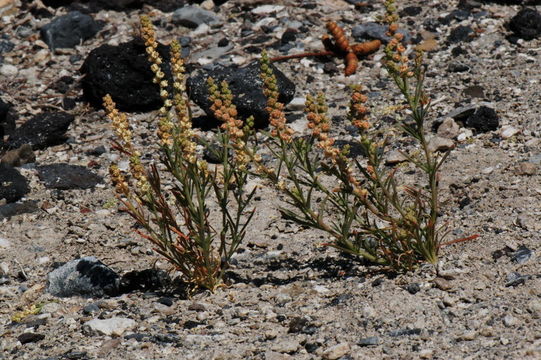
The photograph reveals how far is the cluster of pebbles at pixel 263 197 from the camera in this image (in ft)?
13.4

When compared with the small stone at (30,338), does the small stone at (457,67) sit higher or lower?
higher

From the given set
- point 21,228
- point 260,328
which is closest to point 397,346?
point 260,328

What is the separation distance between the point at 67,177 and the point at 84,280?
67.9 inches

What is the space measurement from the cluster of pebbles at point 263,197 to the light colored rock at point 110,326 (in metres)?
0.01

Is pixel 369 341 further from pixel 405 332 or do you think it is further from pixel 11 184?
pixel 11 184

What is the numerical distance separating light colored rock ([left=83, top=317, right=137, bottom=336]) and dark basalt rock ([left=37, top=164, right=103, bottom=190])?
2.14 m

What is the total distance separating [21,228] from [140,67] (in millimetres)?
2153

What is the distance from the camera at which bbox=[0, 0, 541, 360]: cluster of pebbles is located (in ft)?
13.4

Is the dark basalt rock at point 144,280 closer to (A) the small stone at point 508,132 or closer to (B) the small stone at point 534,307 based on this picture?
(B) the small stone at point 534,307

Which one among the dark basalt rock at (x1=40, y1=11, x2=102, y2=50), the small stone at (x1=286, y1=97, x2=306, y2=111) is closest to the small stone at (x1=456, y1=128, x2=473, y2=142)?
the small stone at (x1=286, y1=97, x2=306, y2=111)

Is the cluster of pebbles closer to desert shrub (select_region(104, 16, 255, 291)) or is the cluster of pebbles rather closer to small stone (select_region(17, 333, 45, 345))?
small stone (select_region(17, 333, 45, 345))

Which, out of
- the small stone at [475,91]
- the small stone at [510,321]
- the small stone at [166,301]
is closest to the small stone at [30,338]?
the small stone at [166,301]

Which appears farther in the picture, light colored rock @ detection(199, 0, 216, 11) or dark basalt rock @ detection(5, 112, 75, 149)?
light colored rock @ detection(199, 0, 216, 11)

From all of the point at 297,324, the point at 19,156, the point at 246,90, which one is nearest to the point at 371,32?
the point at 246,90
